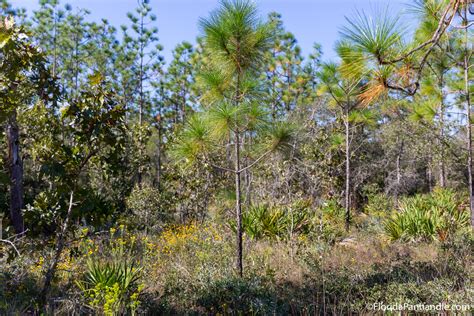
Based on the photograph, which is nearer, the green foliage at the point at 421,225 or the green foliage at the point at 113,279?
the green foliage at the point at 113,279

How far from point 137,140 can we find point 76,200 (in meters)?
9.07

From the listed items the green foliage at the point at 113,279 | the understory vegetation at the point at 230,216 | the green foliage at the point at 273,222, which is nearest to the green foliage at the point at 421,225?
the understory vegetation at the point at 230,216

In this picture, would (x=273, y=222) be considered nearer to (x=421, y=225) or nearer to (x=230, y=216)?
(x=230, y=216)

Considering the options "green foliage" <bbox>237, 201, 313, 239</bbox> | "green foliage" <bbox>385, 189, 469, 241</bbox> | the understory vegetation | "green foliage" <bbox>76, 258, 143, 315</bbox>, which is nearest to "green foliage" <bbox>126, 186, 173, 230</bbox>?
the understory vegetation

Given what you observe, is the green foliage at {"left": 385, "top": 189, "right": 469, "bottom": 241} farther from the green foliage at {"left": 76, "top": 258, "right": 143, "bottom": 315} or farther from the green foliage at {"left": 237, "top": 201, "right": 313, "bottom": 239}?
the green foliage at {"left": 76, "top": 258, "right": 143, "bottom": 315}

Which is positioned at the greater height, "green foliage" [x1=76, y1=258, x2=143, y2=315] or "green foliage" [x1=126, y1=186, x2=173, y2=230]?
"green foliage" [x1=126, y1=186, x2=173, y2=230]

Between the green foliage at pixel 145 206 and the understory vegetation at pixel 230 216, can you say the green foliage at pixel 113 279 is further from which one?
the green foliage at pixel 145 206

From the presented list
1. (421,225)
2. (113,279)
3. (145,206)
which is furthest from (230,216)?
(113,279)

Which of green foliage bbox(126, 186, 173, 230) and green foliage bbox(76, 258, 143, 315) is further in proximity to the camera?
green foliage bbox(126, 186, 173, 230)

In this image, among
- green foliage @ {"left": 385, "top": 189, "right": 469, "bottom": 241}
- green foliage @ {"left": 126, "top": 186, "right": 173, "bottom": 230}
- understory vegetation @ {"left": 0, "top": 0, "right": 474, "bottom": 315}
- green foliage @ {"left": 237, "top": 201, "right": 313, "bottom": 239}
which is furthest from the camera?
green foliage @ {"left": 126, "top": 186, "right": 173, "bottom": 230}

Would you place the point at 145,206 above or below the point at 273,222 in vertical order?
above

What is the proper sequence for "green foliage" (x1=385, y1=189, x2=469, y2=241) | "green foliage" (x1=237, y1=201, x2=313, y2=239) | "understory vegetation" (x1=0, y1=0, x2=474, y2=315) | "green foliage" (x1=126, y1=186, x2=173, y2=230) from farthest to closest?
"green foliage" (x1=126, y1=186, x2=173, y2=230) < "green foliage" (x1=237, y1=201, x2=313, y2=239) < "green foliage" (x1=385, y1=189, x2=469, y2=241) < "understory vegetation" (x1=0, y1=0, x2=474, y2=315)

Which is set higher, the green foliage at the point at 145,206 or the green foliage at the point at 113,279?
the green foliage at the point at 145,206

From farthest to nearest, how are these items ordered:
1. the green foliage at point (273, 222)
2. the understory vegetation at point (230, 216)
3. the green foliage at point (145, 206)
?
the green foliage at point (145, 206), the green foliage at point (273, 222), the understory vegetation at point (230, 216)
